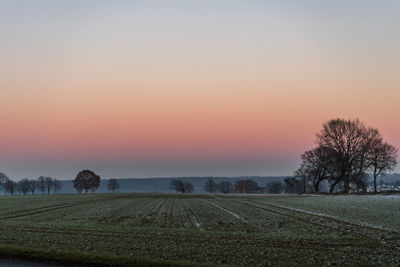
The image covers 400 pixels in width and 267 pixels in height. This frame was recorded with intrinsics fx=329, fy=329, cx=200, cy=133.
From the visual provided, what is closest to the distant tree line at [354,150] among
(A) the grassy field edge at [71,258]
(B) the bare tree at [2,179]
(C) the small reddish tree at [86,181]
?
(A) the grassy field edge at [71,258]

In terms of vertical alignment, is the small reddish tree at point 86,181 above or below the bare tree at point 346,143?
below

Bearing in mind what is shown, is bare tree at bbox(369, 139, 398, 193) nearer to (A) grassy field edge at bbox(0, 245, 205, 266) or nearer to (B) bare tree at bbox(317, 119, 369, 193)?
(B) bare tree at bbox(317, 119, 369, 193)

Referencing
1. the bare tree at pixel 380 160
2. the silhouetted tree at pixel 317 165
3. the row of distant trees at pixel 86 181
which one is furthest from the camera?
the row of distant trees at pixel 86 181

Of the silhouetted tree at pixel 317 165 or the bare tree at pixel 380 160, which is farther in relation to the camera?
the silhouetted tree at pixel 317 165

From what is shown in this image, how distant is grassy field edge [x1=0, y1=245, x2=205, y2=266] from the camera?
43.3ft

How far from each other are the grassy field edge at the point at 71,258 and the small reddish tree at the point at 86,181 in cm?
16599

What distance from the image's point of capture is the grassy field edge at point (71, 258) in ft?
43.3

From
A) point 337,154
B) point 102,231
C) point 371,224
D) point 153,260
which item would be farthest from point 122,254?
point 337,154

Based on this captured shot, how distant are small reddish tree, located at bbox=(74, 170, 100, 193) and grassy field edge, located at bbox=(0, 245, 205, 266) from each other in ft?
545

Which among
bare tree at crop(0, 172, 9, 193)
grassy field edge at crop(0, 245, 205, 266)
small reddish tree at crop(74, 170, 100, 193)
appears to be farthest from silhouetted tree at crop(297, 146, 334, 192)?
bare tree at crop(0, 172, 9, 193)

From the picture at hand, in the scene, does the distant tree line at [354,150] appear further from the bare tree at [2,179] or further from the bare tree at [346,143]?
the bare tree at [2,179]

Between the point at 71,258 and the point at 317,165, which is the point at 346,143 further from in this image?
the point at 71,258

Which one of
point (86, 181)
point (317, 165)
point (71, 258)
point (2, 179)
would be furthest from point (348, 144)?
point (2, 179)

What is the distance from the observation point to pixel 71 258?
13805 millimetres
